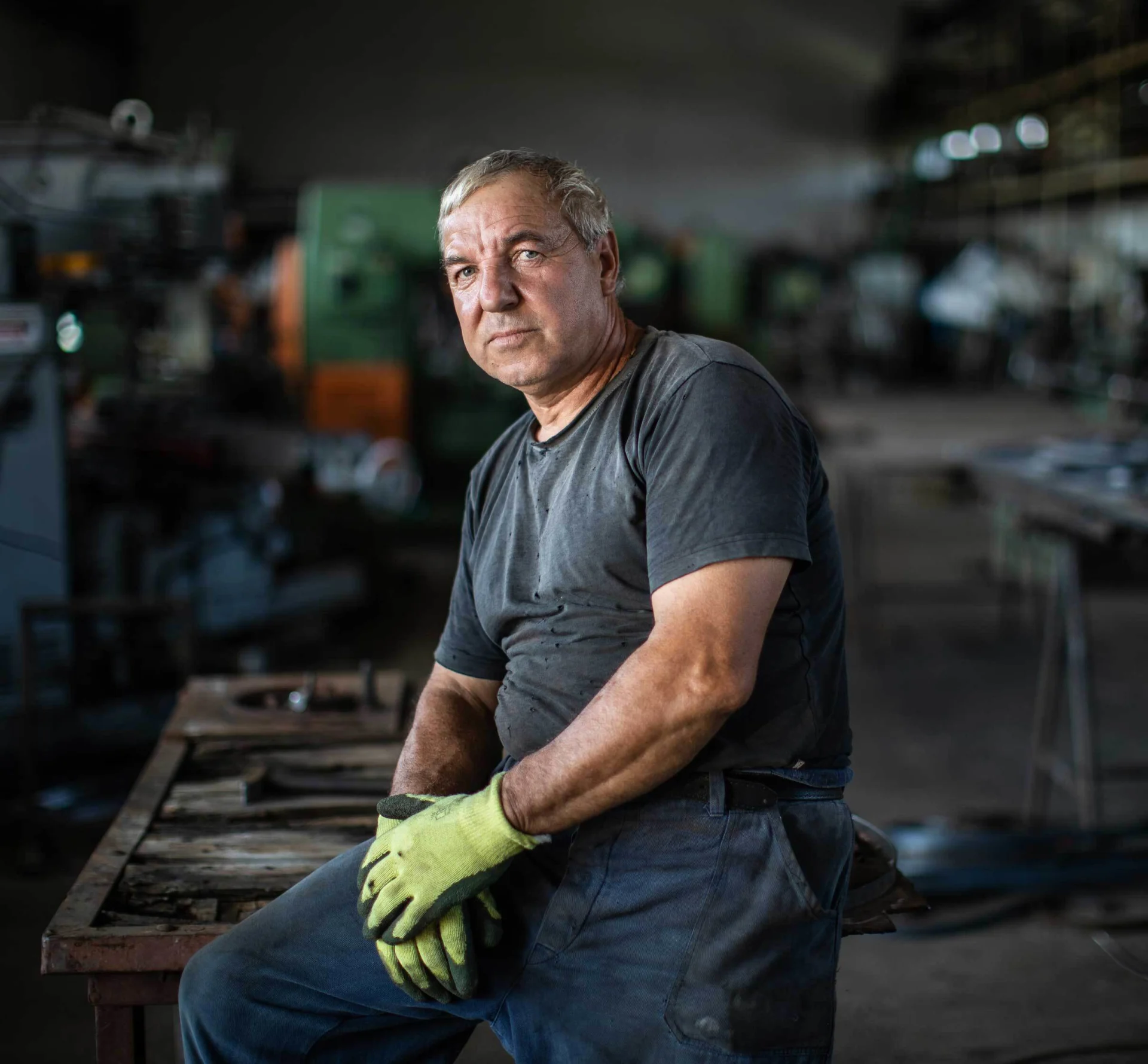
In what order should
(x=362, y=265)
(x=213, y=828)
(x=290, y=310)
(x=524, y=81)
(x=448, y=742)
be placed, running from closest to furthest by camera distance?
(x=448, y=742), (x=213, y=828), (x=362, y=265), (x=290, y=310), (x=524, y=81)

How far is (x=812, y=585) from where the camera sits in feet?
4.19

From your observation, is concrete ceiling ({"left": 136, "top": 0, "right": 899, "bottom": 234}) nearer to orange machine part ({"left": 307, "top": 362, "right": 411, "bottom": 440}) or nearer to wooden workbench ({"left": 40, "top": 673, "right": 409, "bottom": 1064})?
orange machine part ({"left": 307, "top": 362, "right": 411, "bottom": 440})

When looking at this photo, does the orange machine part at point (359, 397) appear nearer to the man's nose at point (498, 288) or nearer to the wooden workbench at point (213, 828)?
the wooden workbench at point (213, 828)

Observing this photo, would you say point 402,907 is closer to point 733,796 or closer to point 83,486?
point 733,796

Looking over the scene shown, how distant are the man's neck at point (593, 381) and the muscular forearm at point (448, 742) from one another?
1.12 ft

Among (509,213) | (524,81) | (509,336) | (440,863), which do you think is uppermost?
(524,81)

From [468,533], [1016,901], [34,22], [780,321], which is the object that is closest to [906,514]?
[780,321]

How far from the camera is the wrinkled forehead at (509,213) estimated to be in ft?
4.36

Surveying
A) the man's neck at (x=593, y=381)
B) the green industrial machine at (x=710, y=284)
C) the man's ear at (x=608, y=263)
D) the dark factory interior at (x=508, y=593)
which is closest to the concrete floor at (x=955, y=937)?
the dark factory interior at (x=508, y=593)

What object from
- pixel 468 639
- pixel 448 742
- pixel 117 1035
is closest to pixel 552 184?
pixel 468 639

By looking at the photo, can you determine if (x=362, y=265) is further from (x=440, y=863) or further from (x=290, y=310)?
(x=440, y=863)

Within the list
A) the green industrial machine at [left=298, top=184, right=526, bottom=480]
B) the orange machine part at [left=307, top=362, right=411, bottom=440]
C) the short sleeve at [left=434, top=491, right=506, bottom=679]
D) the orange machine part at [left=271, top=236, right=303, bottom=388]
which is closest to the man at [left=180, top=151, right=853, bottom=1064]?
the short sleeve at [left=434, top=491, right=506, bottom=679]

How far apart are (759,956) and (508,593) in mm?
463

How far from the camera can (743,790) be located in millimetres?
1218
